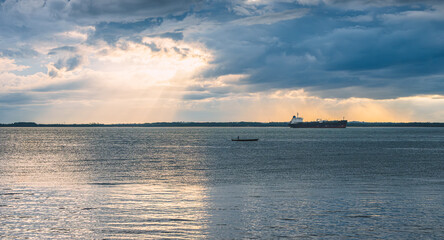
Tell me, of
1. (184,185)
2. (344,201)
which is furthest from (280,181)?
(344,201)

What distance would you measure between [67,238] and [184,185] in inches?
763

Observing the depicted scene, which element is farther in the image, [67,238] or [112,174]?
[112,174]

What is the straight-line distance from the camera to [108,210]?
26.5m

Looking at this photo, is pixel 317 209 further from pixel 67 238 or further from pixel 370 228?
pixel 67 238

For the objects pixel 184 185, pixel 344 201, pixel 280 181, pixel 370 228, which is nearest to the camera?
pixel 370 228

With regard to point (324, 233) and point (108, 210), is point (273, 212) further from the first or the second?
point (108, 210)

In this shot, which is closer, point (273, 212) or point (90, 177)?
point (273, 212)

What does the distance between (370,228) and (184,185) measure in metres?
20.9

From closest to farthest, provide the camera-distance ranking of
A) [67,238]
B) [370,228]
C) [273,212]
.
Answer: [67,238] < [370,228] < [273,212]

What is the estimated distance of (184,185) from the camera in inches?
1550

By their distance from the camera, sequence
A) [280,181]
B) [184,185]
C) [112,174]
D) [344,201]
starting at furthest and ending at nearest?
[112,174] → [280,181] → [184,185] → [344,201]

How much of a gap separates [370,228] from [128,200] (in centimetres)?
1683

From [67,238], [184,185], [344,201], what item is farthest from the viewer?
[184,185]

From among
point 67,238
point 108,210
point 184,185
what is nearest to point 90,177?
point 184,185
